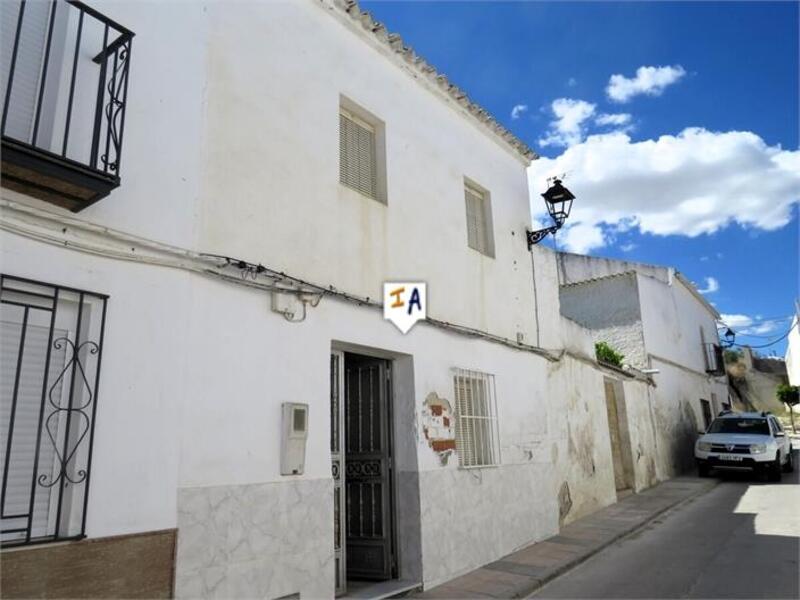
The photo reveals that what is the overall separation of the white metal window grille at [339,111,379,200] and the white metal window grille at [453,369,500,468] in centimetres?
233

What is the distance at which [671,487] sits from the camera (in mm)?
12812

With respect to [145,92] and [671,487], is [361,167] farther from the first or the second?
[671,487]

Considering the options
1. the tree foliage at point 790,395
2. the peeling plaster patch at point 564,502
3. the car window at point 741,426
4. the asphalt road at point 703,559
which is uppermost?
the tree foliage at point 790,395

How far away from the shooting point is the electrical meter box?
443 centimetres

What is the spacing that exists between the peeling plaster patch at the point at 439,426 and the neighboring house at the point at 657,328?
382 inches

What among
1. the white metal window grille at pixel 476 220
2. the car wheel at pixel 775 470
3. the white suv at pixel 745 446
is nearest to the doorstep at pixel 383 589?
the white metal window grille at pixel 476 220

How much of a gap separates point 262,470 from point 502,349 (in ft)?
13.5

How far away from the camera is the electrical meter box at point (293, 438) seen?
443cm

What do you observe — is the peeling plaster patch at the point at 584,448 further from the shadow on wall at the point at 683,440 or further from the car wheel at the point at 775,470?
the shadow on wall at the point at 683,440

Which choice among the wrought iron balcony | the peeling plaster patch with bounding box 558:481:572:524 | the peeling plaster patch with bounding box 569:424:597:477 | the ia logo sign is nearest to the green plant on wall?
the peeling plaster patch with bounding box 569:424:597:477

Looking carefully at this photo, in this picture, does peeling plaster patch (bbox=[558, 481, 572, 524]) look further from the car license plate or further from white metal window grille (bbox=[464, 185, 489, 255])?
the car license plate

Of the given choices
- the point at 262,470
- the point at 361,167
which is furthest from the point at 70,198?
the point at 361,167

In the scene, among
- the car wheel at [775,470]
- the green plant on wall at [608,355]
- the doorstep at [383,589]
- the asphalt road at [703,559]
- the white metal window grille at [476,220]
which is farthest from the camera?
the green plant on wall at [608,355]

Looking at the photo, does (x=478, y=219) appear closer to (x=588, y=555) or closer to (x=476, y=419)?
(x=476, y=419)
